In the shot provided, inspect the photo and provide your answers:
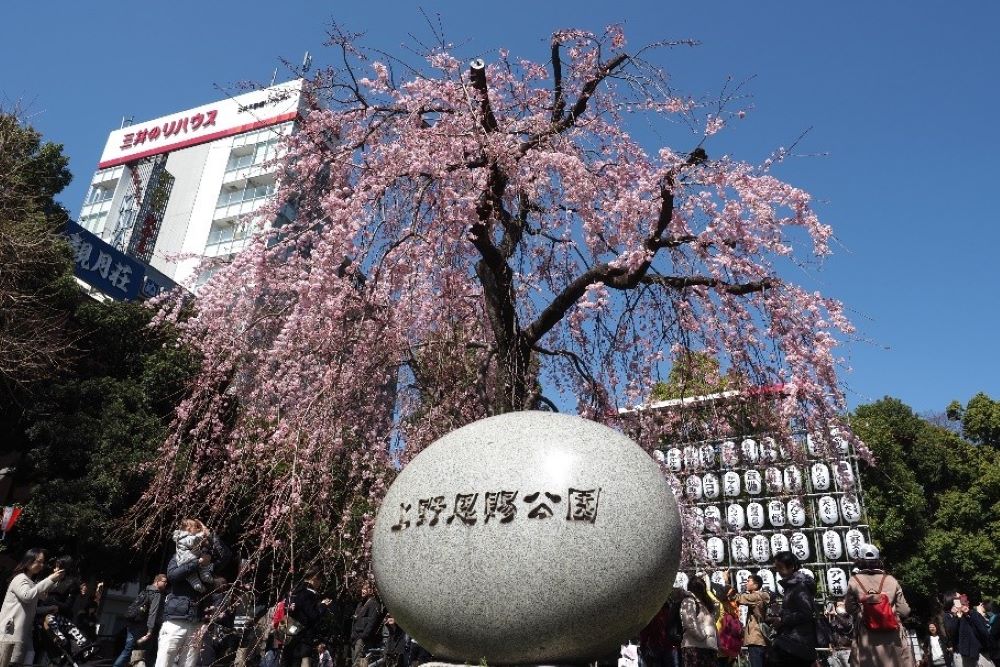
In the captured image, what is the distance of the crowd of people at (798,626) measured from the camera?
5.89 metres

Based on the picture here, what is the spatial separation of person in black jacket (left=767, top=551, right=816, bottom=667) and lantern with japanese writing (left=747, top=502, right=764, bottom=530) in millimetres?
19899

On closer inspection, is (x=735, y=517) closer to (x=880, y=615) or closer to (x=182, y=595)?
(x=880, y=615)

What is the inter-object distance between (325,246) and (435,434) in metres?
2.65

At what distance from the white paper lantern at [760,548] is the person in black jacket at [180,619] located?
22402mm

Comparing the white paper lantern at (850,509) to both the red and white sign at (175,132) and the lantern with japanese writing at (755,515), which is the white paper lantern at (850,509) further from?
the red and white sign at (175,132)

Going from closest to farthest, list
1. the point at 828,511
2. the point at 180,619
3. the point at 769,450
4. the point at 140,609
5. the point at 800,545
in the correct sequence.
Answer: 1. the point at 180,619
2. the point at 140,609
3. the point at 769,450
4. the point at 828,511
5. the point at 800,545

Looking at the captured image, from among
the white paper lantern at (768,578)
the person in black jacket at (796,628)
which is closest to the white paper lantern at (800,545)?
the white paper lantern at (768,578)

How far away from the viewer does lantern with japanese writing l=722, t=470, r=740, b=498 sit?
25391 mm

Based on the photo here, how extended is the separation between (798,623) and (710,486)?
20.8 m

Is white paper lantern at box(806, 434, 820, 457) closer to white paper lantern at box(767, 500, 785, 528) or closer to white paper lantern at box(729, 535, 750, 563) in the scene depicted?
white paper lantern at box(767, 500, 785, 528)

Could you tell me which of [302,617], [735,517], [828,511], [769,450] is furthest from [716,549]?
[302,617]

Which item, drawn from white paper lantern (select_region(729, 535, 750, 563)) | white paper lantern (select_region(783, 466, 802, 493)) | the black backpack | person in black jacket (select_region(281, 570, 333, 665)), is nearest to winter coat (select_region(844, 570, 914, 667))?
white paper lantern (select_region(783, 466, 802, 493))

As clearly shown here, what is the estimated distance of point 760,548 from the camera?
969 inches

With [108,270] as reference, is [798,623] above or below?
below
